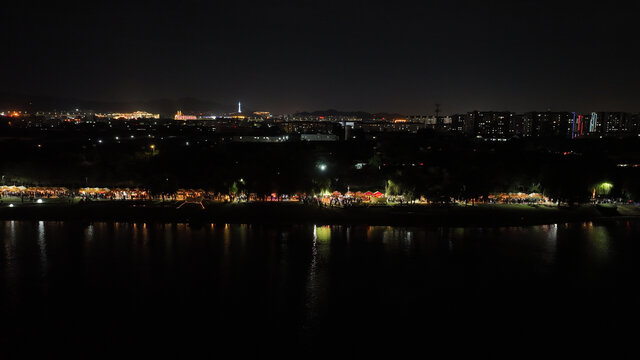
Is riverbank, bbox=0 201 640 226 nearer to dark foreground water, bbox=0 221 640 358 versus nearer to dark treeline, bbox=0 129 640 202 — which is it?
dark treeline, bbox=0 129 640 202

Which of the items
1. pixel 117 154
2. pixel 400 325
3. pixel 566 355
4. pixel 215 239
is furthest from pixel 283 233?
pixel 117 154

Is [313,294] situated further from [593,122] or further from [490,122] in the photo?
[593,122]

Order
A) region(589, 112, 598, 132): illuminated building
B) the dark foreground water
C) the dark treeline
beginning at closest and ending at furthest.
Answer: the dark foreground water < the dark treeline < region(589, 112, 598, 132): illuminated building

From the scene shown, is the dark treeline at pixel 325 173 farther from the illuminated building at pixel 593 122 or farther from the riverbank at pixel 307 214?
the illuminated building at pixel 593 122

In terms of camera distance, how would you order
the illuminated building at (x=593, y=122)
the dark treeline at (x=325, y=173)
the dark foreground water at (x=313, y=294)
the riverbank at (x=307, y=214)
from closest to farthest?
the dark foreground water at (x=313, y=294) → the riverbank at (x=307, y=214) → the dark treeline at (x=325, y=173) → the illuminated building at (x=593, y=122)

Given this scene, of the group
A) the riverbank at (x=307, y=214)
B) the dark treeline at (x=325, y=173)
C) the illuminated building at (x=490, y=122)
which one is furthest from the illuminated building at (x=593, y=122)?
the riverbank at (x=307, y=214)

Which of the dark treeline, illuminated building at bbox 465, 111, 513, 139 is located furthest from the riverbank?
illuminated building at bbox 465, 111, 513, 139

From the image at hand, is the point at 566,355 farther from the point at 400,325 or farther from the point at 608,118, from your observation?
the point at 608,118
